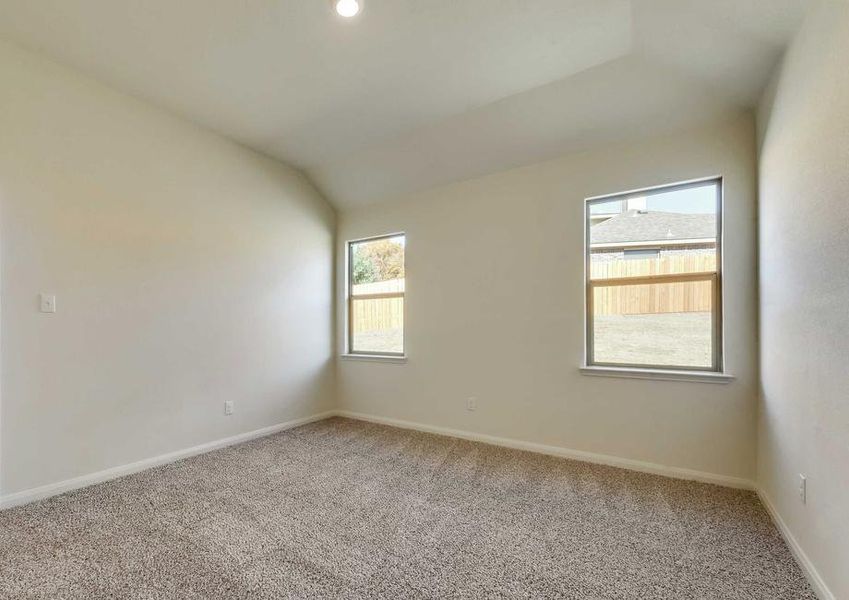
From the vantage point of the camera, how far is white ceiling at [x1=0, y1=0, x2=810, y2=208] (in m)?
2.15

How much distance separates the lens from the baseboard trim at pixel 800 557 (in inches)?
62.1

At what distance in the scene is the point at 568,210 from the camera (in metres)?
3.19

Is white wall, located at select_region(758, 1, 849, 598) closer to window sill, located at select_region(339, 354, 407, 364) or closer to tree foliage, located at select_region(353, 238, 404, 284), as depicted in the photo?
window sill, located at select_region(339, 354, 407, 364)

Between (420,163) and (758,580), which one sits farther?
(420,163)

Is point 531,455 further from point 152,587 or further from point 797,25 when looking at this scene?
point 797,25

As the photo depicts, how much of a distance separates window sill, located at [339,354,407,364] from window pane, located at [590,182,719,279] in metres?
2.08

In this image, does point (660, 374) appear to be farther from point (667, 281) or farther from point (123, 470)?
point (123, 470)

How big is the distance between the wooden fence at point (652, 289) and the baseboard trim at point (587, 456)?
1113 millimetres

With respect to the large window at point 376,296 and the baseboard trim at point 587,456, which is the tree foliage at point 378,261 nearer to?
the large window at point 376,296

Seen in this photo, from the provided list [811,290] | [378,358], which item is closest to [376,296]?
[378,358]

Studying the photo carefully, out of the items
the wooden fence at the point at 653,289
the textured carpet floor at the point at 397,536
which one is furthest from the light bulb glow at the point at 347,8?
the textured carpet floor at the point at 397,536

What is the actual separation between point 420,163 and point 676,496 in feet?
10.6

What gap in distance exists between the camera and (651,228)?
297 cm

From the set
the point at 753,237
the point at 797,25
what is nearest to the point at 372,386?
the point at 753,237
